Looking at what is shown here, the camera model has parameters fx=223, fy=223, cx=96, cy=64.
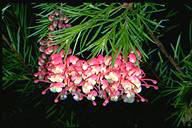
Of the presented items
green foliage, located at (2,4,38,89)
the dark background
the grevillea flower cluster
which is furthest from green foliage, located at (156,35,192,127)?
green foliage, located at (2,4,38,89)

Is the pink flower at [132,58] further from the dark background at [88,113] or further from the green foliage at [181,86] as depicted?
the dark background at [88,113]

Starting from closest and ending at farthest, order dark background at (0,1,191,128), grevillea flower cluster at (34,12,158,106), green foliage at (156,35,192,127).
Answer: grevillea flower cluster at (34,12,158,106) < green foliage at (156,35,192,127) < dark background at (0,1,191,128)

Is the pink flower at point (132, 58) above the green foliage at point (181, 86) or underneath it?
above

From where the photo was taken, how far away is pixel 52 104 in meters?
0.91

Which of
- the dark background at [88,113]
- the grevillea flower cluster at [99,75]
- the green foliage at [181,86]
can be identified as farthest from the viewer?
the dark background at [88,113]

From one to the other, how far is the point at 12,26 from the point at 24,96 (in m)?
0.28

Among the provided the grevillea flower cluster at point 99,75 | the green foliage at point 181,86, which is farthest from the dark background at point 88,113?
the grevillea flower cluster at point 99,75

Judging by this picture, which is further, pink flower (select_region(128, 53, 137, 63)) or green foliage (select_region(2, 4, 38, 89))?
green foliage (select_region(2, 4, 38, 89))

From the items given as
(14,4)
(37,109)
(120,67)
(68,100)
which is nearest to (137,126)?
(68,100)

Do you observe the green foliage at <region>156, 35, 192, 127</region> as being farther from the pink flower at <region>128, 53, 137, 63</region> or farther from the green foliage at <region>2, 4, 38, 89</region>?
the green foliage at <region>2, 4, 38, 89</region>

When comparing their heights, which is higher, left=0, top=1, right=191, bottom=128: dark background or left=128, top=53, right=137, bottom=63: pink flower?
left=128, top=53, right=137, bottom=63: pink flower

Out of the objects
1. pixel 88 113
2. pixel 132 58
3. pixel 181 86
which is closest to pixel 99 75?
pixel 132 58

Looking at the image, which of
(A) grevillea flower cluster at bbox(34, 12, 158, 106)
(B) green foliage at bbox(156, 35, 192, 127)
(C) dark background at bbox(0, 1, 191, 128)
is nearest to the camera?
(A) grevillea flower cluster at bbox(34, 12, 158, 106)

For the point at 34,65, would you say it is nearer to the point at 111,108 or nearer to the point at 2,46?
the point at 2,46
